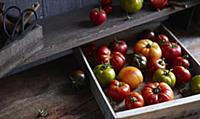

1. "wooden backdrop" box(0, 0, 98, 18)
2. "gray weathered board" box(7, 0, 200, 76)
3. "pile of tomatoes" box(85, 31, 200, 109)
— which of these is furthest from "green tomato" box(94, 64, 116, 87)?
"wooden backdrop" box(0, 0, 98, 18)

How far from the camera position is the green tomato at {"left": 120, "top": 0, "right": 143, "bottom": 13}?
1381 millimetres

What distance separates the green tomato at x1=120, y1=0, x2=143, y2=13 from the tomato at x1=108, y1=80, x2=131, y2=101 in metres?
0.34

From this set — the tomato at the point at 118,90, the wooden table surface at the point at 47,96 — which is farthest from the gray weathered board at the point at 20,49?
the tomato at the point at 118,90

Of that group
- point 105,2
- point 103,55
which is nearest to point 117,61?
point 103,55

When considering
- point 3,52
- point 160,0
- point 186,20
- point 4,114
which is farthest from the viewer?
point 186,20

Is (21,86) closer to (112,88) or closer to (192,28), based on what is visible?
(112,88)

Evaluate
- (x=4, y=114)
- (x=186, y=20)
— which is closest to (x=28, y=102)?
(x=4, y=114)

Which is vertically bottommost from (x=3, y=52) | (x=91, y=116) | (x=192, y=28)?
(x=91, y=116)

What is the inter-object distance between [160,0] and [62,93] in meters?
0.56

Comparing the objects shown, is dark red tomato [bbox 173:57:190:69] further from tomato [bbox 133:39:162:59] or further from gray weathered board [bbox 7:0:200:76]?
gray weathered board [bbox 7:0:200:76]

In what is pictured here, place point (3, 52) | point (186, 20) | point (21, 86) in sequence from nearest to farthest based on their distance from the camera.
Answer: point (3, 52)
point (21, 86)
point (186, 20)

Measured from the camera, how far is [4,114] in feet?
3.80

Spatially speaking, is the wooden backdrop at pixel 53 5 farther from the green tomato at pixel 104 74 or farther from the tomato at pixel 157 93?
the tomato at pixel 157 93

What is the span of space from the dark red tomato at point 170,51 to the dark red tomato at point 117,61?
180mm
